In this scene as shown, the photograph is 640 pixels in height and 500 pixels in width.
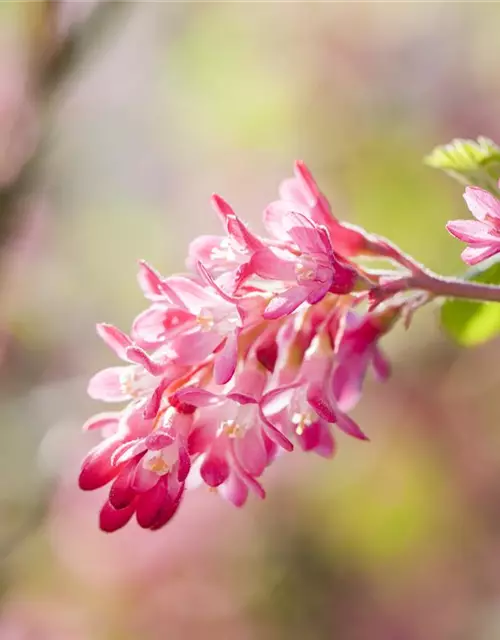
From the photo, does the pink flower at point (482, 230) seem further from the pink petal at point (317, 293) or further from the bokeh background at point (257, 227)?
the bokeh background at point (257, 227)

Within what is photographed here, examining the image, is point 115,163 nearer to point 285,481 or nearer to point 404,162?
point 404,162

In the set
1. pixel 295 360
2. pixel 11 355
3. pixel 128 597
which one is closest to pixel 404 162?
pixel 11 355

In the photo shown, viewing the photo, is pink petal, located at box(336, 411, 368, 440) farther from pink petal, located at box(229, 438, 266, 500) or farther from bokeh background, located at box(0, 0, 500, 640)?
bokeh background, located at box(0, 0, 500, 640)

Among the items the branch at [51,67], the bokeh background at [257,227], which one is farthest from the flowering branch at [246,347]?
the bokeh background at [257,227]

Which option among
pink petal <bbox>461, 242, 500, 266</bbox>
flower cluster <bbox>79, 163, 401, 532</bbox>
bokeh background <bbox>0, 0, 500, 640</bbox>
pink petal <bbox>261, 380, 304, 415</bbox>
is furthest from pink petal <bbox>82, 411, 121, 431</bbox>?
bokeh background <bbox>0, 0, 500, 640</bbox>

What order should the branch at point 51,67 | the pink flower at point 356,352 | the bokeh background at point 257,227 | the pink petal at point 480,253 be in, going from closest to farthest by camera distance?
1. the pink petal at point 480,253
2. the pink flower at point 356,352
3. the branch at point 51,67
4. the bokeh background at point 257,227

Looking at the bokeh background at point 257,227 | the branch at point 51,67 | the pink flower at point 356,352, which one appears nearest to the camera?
the pink flower at point 356,352

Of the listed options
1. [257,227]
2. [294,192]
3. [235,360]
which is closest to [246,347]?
[235,360]
